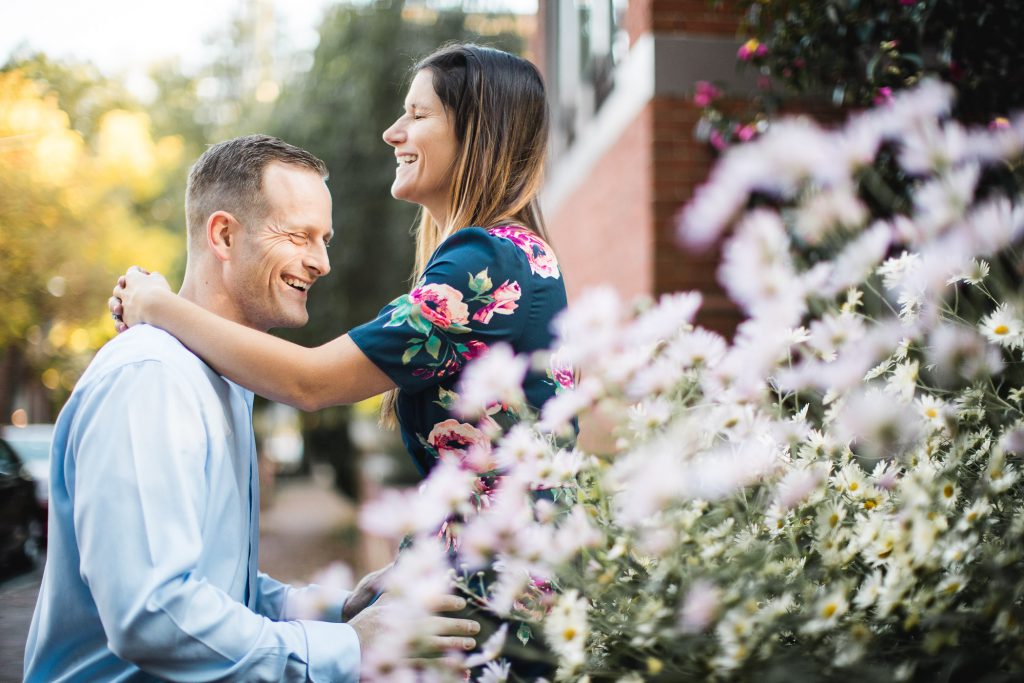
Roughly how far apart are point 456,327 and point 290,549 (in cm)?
1442

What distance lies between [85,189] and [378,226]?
37.0 ft

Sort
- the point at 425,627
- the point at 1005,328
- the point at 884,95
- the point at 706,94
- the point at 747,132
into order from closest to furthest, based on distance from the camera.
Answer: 1. the point at 425,627
2. the point at 1005,328
3. the point at 884,95
4. the point at 747,132
5. the point at 706,94

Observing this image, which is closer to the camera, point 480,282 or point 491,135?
point 480,282

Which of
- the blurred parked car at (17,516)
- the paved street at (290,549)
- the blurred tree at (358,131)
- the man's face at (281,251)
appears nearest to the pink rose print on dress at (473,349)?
the man's face at (281,251)

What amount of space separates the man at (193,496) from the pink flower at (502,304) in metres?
0.60

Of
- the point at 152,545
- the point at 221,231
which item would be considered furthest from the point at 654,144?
the point at 152,545

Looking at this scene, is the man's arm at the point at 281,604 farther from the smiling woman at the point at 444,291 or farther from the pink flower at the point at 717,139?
the pink flower at the point at 717,139

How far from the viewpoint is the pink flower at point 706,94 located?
569 centimetres

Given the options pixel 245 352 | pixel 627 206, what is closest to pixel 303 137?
pixel 627 206

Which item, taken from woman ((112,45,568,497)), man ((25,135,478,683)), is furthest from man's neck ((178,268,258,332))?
woman ((112,45,568,497))

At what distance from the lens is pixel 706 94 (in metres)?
5.69

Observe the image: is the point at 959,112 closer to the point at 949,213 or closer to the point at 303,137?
the point at 949,213

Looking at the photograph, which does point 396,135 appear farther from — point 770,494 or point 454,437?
point 770,494

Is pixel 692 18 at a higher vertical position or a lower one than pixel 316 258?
higher
